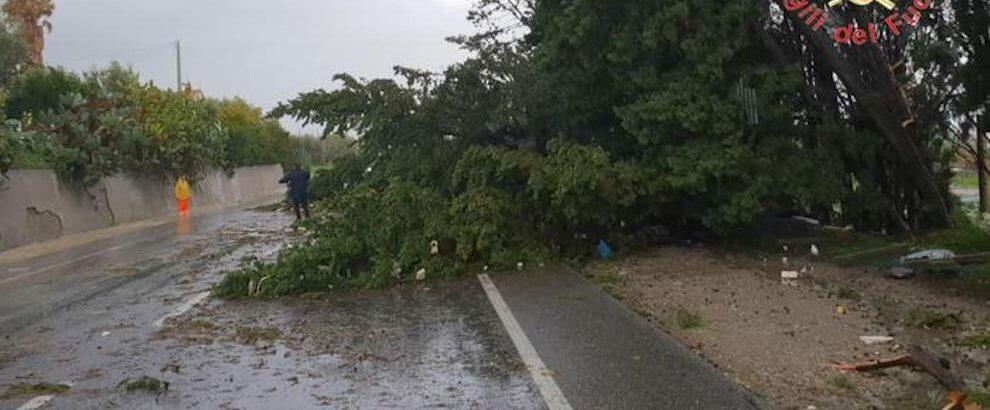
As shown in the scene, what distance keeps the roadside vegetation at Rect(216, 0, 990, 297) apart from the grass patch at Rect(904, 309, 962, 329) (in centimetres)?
411

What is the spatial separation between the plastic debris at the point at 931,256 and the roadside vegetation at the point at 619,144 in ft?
4.21

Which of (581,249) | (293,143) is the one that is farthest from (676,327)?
(293,143)

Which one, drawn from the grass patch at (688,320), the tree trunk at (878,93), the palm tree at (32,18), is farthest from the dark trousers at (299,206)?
the palm tree at (32,18)

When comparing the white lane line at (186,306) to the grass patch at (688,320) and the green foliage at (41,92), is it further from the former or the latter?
the green foliage at (41,92)

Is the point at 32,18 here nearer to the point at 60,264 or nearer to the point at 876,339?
the point at 60,264

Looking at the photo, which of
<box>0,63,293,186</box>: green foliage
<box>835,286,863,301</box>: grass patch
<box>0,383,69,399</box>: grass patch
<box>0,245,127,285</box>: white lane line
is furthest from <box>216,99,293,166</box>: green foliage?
<box>0,383,69,399</box>: grass patch

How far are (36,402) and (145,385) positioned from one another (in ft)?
2.37

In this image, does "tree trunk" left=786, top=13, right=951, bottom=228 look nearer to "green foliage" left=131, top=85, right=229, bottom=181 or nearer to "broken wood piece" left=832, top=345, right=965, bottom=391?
"broken wood piece" left=832, top=345, right=965, bottom=391

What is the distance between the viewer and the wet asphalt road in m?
6.64

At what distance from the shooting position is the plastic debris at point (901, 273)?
38.4 ft

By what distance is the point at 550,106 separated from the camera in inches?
610

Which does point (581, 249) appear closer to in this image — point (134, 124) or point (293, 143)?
point (134, 124)

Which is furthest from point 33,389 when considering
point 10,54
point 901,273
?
point 10,54

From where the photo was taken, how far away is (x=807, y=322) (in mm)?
8875
